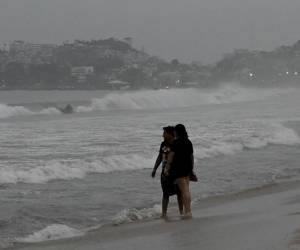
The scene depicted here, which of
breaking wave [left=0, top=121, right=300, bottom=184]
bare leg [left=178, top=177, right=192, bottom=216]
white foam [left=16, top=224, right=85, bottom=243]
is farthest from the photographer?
breaking wave [left=0, top=121, right=300, bottom=184]

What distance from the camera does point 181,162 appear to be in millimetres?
10258

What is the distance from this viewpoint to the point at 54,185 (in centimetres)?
1426

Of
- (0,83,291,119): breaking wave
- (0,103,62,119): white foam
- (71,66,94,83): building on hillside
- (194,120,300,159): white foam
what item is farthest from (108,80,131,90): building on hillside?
(194,120,300,159): white foam

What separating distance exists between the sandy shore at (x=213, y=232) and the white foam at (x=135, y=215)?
0.26m

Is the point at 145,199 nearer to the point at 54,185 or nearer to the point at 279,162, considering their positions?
the point at 54,185

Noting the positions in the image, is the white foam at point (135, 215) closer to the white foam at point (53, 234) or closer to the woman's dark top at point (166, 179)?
the woman's dark top at point (166, 179)

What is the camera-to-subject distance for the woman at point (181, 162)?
10.1 metres

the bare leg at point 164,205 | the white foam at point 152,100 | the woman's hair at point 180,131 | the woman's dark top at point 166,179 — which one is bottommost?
the white foam at point 152,100

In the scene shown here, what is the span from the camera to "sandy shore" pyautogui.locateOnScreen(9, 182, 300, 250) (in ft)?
25.8

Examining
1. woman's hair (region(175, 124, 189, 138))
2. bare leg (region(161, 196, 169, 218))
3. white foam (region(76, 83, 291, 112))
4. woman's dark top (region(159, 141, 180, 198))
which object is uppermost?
woman's hair (region(175, 124, 189, 138))

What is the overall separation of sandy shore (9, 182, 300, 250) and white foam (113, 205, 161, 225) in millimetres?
258

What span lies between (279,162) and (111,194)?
23.4 ft

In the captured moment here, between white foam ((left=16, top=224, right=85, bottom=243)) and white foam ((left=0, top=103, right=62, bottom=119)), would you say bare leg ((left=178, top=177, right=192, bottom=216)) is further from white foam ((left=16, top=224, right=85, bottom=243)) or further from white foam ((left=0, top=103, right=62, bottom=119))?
white foam ((left=0, top=103, right=62, bottom=119))

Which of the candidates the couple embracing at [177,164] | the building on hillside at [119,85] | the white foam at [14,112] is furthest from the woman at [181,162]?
the building on hillside at [119,85]
